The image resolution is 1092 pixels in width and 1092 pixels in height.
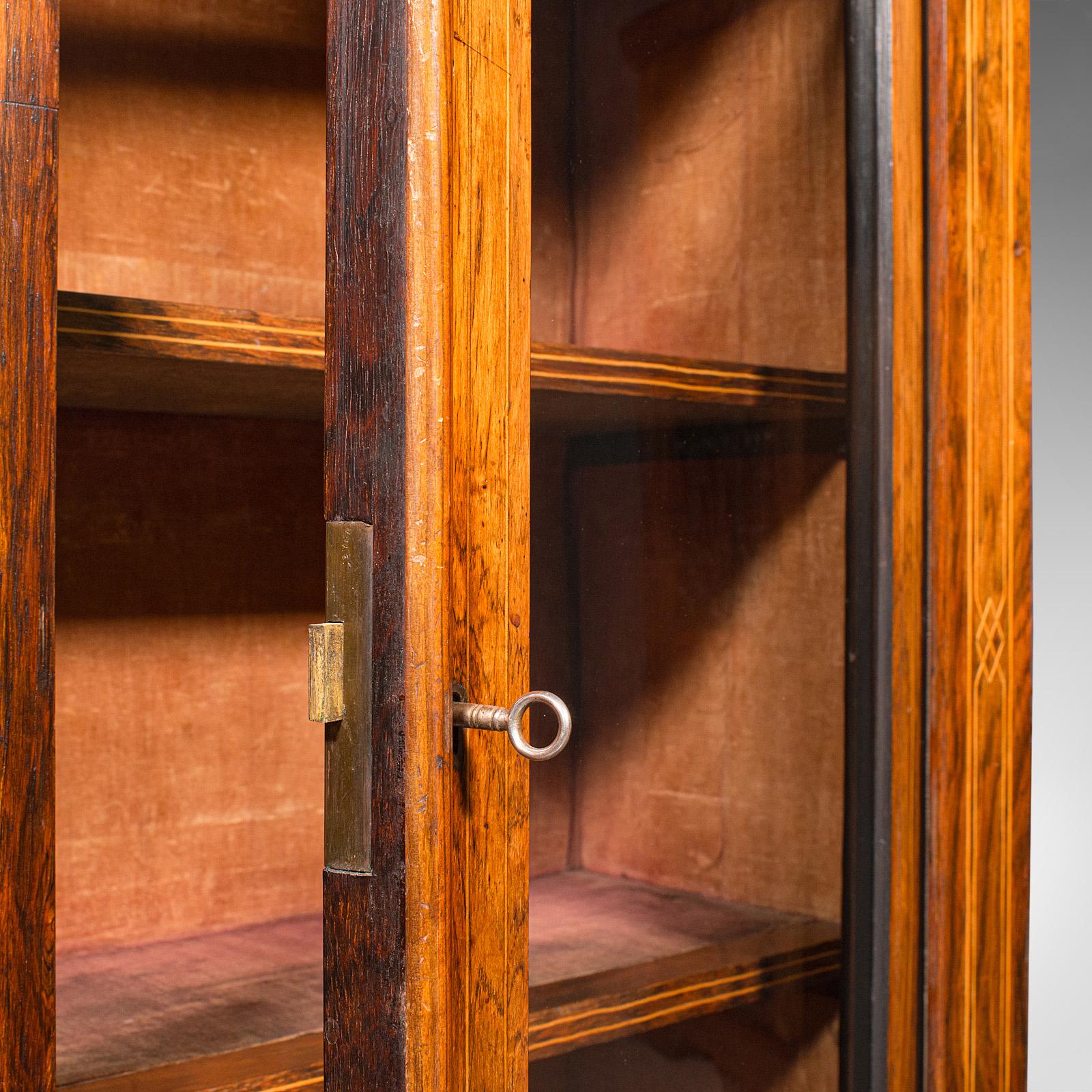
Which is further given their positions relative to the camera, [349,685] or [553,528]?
[553,528]

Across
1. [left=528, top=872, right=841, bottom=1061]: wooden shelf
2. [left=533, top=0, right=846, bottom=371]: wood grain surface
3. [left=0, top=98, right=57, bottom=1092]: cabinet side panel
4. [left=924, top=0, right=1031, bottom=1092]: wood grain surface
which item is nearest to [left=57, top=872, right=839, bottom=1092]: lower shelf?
[left=528, top=872, right=841, bottom=1061]: wooden shelf

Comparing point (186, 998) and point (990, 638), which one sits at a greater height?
point (990, 638)

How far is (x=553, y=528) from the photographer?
71cm

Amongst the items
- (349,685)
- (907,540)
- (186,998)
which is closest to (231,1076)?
(186,998)

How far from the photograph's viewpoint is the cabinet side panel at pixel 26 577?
Answer: 63cm

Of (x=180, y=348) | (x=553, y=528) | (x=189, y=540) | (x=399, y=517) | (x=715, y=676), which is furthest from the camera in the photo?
(x=189, y=540)

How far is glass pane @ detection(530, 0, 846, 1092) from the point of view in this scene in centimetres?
74

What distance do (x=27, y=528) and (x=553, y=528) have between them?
10.6 inches

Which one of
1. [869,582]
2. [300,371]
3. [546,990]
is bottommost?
[546,990]

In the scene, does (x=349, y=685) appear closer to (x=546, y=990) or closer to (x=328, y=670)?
(x=328, y=670)

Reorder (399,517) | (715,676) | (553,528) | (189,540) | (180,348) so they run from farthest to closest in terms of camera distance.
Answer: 1. (189,540)
2. (715,676)
3. (180,348)
4. (553,528)
5. (399,517)

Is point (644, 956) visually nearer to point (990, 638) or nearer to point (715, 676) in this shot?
point (715, 676)

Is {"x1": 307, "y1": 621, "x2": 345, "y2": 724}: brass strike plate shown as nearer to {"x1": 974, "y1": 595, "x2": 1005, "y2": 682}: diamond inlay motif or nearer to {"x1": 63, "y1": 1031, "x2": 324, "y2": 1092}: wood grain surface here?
{"x1": 63, "y1": 1031, "x2": 324, "y2": 1092}: wood grain surface

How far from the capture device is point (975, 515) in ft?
3.31
